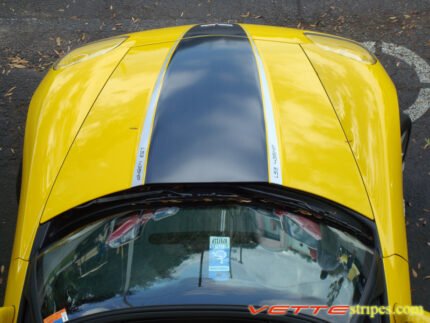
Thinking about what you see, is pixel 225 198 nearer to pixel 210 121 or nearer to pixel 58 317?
pixel 210 121

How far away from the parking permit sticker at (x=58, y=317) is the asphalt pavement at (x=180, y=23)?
2345mm

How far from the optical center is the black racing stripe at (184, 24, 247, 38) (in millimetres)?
3391

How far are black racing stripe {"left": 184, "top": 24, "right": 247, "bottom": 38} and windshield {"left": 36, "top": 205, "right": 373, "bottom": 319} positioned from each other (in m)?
1.50

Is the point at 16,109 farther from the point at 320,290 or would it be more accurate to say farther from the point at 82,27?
the point at 320,290

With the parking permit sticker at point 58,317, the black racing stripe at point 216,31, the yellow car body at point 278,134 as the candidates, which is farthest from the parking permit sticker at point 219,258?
the black racing stripe at point 216,31

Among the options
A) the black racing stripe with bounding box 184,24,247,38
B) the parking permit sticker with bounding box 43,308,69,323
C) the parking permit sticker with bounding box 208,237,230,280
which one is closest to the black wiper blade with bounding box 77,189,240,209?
the parking permit sticker with bounding box 208,237,230,280

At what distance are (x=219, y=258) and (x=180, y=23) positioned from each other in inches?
151

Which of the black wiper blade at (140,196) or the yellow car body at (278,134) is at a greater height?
the yellow car body at (278,134)

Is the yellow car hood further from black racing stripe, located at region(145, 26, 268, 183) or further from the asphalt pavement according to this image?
the asphalt pavement

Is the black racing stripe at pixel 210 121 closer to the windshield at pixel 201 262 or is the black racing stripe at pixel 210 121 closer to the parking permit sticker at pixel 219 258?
the windshield at pixel 201 262

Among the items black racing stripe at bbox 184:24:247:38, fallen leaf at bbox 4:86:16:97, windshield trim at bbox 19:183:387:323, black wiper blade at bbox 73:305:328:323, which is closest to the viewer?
black wiper blade at bbox 73:305:328:323

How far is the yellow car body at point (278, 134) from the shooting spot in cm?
238

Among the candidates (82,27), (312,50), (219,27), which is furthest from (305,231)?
(82,27)

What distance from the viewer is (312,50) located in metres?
3.26
